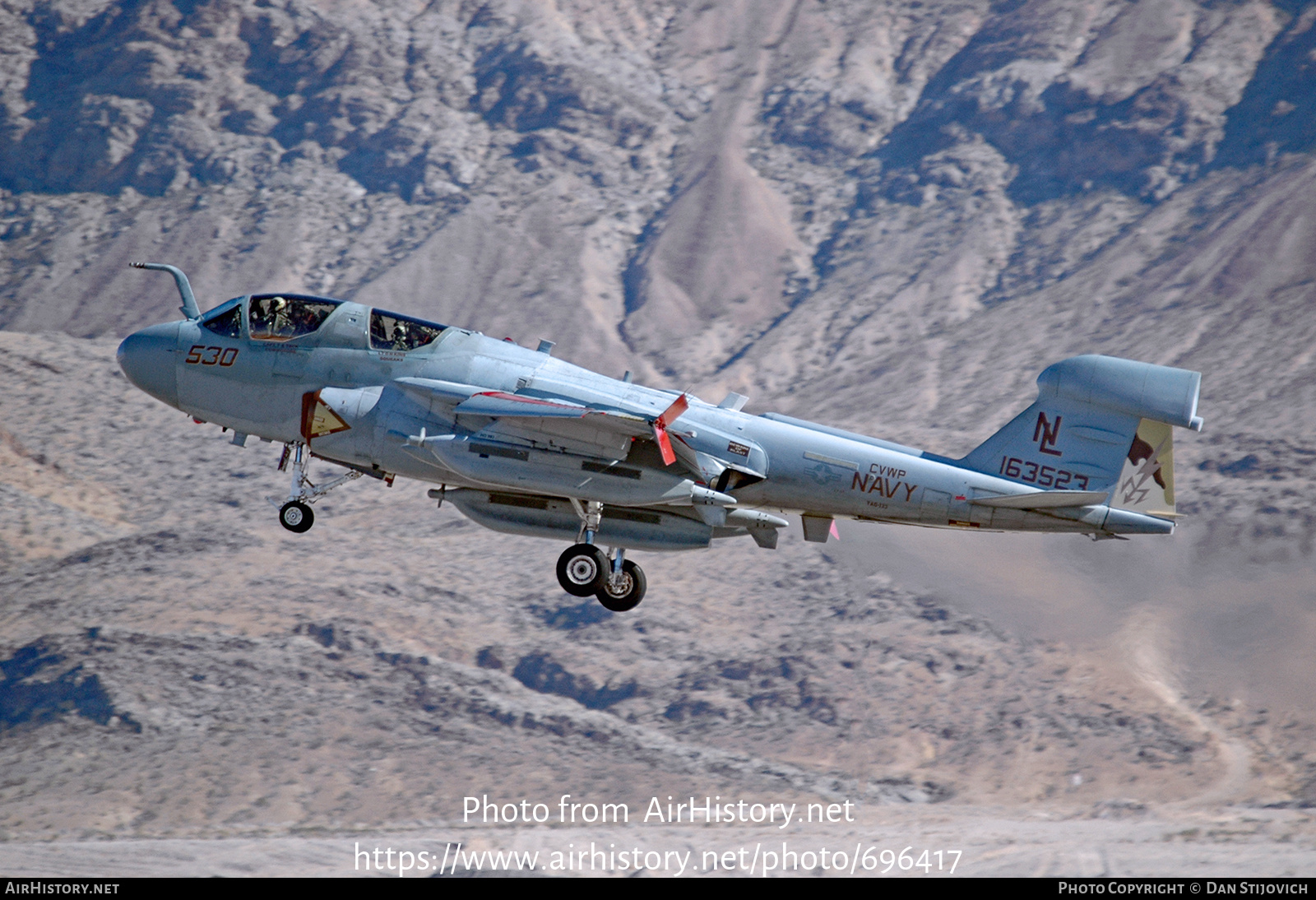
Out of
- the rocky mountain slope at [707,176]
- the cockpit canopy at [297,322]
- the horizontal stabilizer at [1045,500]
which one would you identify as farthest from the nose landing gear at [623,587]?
the rocky mountain slope at [707,176]

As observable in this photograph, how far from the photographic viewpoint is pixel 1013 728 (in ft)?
180

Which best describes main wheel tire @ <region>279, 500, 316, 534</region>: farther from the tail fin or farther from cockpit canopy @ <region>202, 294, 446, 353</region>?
the tail fin

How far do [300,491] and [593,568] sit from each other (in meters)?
5.13

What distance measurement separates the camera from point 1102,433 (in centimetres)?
2408

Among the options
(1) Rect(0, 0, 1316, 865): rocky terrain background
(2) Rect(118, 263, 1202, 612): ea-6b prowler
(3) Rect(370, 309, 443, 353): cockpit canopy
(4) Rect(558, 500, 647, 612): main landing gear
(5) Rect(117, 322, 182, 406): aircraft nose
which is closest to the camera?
(2) Rect(118, 263, 1202, 612): ea-6b prowler

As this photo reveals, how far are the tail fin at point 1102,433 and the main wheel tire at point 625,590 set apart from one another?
5999 millimetres

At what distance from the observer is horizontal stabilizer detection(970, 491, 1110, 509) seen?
75.4ft

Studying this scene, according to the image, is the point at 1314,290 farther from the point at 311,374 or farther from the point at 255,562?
the point at 311,374

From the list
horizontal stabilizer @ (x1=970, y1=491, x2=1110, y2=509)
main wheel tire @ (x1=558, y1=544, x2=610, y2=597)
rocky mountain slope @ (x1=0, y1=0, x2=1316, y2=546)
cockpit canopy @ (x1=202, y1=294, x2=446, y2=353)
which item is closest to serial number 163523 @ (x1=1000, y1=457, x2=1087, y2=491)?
horizontal stabilizer @ (x1=970, y1=491, x2=1110, y2=509)

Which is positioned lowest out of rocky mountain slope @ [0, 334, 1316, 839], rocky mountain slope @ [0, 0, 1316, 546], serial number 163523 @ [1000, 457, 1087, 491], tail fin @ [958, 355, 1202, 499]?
rocky mountain slope @ [0, 334, 1316, 839]

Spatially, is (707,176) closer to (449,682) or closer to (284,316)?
(449,682)

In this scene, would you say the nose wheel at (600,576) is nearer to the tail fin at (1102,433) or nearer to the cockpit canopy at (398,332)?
the cockpit canopy at (398,332)

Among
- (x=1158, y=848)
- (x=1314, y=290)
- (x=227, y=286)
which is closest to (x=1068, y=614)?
(x=1158, y=848)

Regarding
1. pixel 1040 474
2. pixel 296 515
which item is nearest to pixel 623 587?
pixel 296 515
